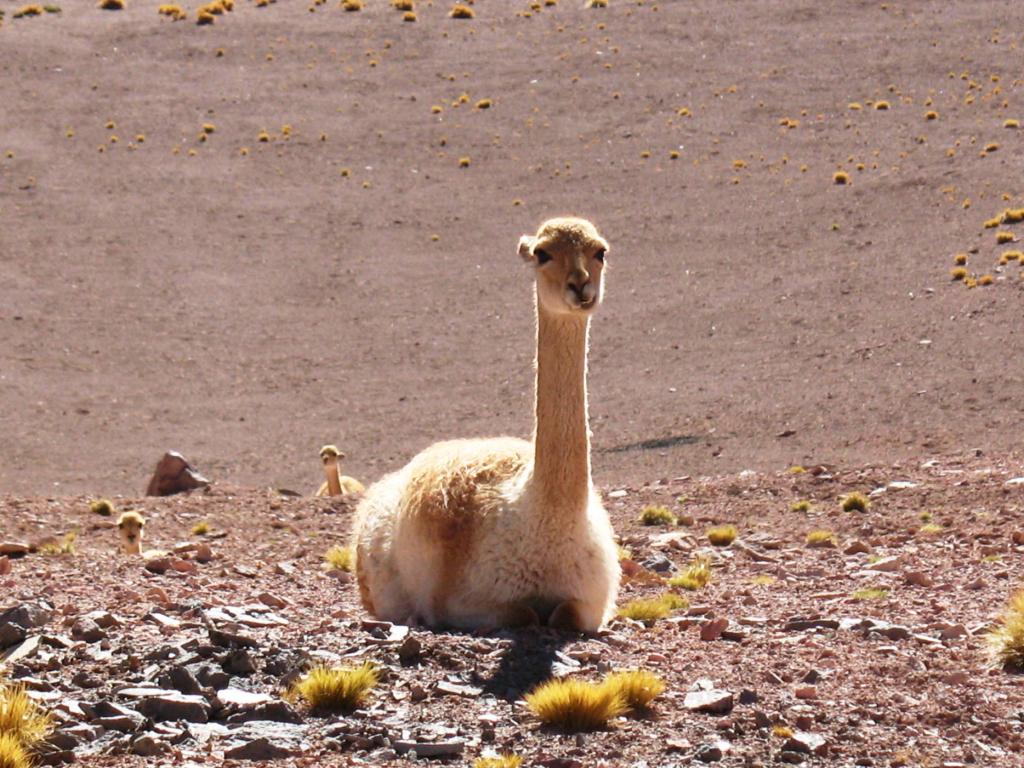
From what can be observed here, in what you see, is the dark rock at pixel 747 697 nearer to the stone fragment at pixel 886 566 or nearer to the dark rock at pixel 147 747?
the dark rock at pixel 147 747

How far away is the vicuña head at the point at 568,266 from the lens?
26.5ft

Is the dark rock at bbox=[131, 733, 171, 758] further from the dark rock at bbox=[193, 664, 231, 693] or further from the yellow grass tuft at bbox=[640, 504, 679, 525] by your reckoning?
the yellow grass tuft at bbox=[640, 504, 679, 525]

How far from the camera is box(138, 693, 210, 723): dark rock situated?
6621 millimetres

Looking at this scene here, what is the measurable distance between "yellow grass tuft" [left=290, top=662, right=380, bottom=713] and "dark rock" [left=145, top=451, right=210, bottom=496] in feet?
54.8

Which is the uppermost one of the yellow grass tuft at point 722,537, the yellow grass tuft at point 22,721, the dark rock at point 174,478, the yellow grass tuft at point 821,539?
the yellow grass tuft at point 22,721

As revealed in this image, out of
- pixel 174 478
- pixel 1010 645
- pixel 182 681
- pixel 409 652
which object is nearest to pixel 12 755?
pixel 182 681

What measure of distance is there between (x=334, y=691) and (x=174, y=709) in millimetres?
650

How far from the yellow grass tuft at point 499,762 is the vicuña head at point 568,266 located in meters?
2.63

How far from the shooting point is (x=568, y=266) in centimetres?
818

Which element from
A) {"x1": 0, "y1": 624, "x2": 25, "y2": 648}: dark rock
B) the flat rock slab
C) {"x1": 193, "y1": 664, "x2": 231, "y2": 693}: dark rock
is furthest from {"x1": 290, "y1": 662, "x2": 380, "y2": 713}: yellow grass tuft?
{"x1": 0, "y1": 624, "x2": 25, "y2": 648}: dark rock

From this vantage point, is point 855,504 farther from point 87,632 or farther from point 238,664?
point 238,664

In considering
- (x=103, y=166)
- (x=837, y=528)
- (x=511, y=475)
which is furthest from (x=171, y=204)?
(x=511, y=475)

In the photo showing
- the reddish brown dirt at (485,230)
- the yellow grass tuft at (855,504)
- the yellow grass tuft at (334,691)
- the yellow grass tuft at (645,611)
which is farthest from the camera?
the reddish brown dirt at (485,230)

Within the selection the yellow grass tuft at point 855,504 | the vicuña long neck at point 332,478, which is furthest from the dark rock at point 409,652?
the vicuña long neck at point 332,478
